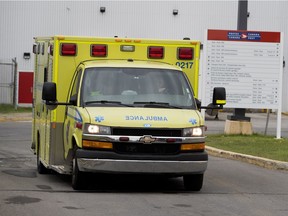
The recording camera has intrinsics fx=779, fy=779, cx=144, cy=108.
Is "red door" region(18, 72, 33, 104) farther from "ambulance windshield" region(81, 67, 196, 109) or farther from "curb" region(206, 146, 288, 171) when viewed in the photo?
"ambulance windshield" region(81, 67, 196, 109)

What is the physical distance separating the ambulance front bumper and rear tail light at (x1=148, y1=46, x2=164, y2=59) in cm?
217

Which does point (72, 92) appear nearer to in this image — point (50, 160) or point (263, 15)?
point (50, 160)

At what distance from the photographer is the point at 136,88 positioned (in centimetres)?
1235

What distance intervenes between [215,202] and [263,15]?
3620 cm

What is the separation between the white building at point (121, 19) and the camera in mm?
42875

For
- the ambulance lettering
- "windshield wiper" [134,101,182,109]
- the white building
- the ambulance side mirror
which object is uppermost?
the white building

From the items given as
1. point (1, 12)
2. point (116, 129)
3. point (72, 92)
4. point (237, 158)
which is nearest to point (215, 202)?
point (116, 129)

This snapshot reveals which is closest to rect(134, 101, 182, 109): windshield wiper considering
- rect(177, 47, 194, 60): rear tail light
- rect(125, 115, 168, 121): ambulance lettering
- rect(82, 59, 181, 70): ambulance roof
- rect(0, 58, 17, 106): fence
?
rect(125, 115, 168, 121): ambulance lettering

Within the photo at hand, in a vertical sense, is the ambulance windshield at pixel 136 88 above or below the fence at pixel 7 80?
above

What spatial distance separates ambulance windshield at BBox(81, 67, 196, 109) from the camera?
1215 centimetres

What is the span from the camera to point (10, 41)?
4294 centimetres

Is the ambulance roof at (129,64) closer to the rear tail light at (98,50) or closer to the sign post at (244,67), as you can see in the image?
the rear tail light at (98,50)

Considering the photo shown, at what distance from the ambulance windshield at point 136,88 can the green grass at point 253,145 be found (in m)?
5.06

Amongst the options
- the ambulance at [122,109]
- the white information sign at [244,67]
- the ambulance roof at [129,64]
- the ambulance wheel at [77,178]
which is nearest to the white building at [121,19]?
the white information sign at [244,67]
